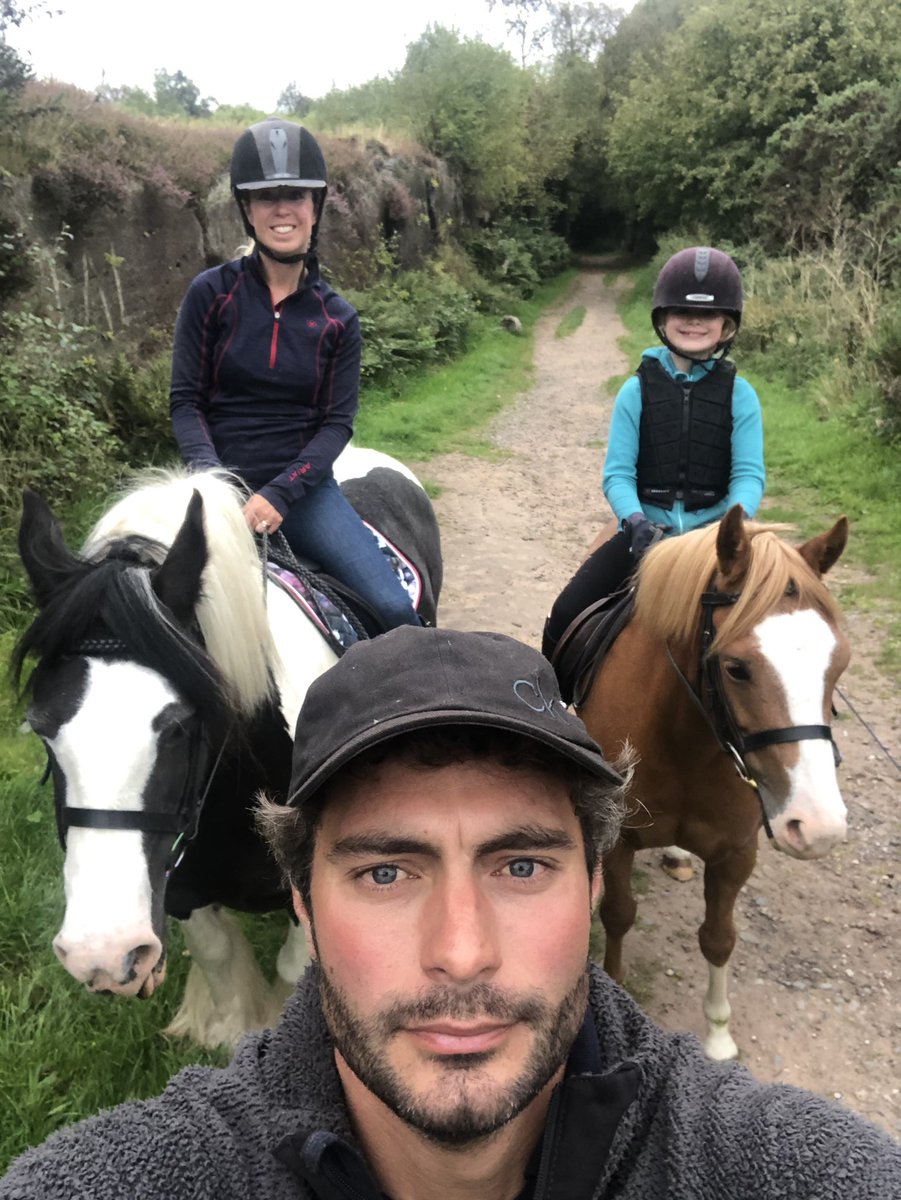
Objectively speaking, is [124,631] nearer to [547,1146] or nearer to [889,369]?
[547,1146]

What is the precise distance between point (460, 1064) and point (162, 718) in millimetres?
1097

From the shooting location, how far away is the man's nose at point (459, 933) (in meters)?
0.94

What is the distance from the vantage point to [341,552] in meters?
3.07

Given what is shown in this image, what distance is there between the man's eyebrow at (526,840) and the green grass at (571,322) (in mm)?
19539

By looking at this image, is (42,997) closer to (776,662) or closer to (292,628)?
(292,628)

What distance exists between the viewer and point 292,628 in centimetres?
251

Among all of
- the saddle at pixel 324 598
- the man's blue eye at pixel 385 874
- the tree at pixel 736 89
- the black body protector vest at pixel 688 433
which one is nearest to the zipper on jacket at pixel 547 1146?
the man's blue eye at pixel 385 874

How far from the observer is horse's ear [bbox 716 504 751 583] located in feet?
7.16

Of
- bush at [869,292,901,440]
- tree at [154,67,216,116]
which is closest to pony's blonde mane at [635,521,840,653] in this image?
bush at [869,292,901,440]

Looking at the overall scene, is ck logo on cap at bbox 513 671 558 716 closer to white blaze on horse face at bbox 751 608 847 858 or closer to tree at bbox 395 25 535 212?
white blaze on horse face at bbox 751 608 847 858

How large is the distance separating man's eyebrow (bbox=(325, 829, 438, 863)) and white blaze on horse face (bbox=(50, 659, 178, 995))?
83cm

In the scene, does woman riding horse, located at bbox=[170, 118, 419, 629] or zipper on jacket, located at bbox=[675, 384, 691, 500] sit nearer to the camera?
woman riding horse, located at bbox=[170, 118, 419, 629]

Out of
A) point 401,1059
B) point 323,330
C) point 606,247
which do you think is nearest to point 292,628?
point 323,330

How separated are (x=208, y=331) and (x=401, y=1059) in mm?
2698
